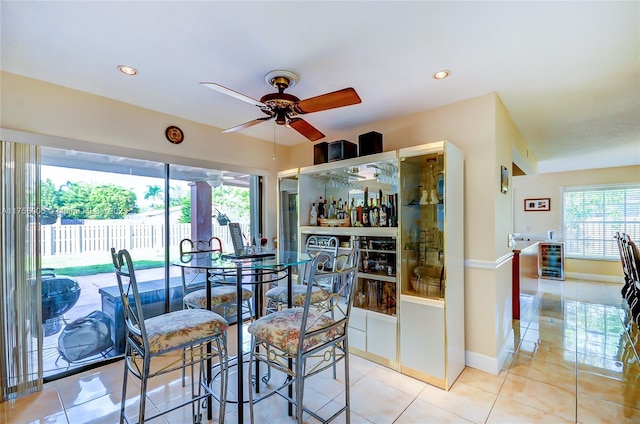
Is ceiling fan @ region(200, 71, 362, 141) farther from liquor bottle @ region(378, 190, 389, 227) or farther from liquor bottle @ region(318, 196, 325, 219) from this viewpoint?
liquor bottle @ region(318, 196, 325, 219)

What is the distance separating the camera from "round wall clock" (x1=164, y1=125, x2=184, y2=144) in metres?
3.03

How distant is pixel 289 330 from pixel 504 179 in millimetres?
2502

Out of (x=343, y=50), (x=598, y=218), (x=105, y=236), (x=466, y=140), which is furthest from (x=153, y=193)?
(x=598, y=218)

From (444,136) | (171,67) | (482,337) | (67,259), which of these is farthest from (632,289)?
(67,259)

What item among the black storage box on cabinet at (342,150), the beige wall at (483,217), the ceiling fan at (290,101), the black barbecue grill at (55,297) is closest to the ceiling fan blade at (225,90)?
the ceiling fan at (290,101)

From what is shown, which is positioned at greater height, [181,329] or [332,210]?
[332,210]

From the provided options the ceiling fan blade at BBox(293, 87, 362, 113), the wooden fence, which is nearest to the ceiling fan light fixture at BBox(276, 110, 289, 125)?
the ceiling fan blade at BBox(293, 87, 362, 113)

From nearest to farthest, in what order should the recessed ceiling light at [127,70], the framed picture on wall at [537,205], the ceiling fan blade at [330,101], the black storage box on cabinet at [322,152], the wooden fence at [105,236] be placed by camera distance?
the ceiling fan blade at [330,101] < the recessed ceiling light at [127,70] < the wooden fence at [105,236] < the black storage box on cabinet at [322,152] < the framed picture on wall at [537,205]

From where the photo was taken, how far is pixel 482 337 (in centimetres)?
256

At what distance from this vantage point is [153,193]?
10.2 feet

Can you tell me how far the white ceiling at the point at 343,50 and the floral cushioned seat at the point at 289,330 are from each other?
1.74 metres

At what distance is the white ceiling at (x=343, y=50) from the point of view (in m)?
1.53

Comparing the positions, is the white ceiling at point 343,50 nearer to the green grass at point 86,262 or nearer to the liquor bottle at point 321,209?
the liquor bottle at point 321,209

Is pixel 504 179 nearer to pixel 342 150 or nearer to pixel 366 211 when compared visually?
pixel 366 211
